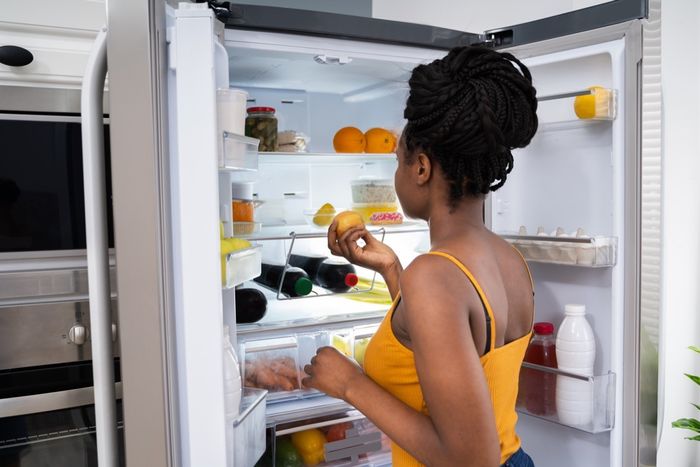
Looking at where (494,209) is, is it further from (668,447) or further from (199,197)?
(668,447)

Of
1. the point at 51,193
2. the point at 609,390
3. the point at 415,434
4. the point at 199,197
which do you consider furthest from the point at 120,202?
the point at 609,390

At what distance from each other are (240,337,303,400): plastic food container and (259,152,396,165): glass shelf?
0.56 m

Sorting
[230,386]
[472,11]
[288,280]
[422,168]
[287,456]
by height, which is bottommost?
[287,456]

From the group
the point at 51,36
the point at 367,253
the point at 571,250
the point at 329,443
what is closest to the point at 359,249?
the point at 367,253

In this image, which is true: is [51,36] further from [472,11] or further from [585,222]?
[472,11]

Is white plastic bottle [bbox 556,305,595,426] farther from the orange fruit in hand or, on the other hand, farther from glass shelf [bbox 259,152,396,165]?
glass shelf [bbox 259,152,396,165]

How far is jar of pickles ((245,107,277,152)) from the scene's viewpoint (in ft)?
6.01

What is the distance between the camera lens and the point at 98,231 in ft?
3.93

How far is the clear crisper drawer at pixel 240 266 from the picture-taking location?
130cm

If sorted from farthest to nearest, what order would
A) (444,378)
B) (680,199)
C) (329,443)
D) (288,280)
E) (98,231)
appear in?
(680,199) < (288,280) < (329,443) < (98,231) < (444,378)

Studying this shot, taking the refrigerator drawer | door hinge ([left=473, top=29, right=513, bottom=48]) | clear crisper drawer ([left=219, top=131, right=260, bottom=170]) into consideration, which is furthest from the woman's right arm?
door hinge ([left=473, top=29, right=513, bottom=48])

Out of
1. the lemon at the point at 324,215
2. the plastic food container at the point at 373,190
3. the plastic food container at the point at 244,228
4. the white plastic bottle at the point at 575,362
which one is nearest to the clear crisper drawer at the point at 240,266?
the plastic food container at the point at 244,228

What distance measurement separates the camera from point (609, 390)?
1.66 metres

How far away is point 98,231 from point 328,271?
40.1 inches
